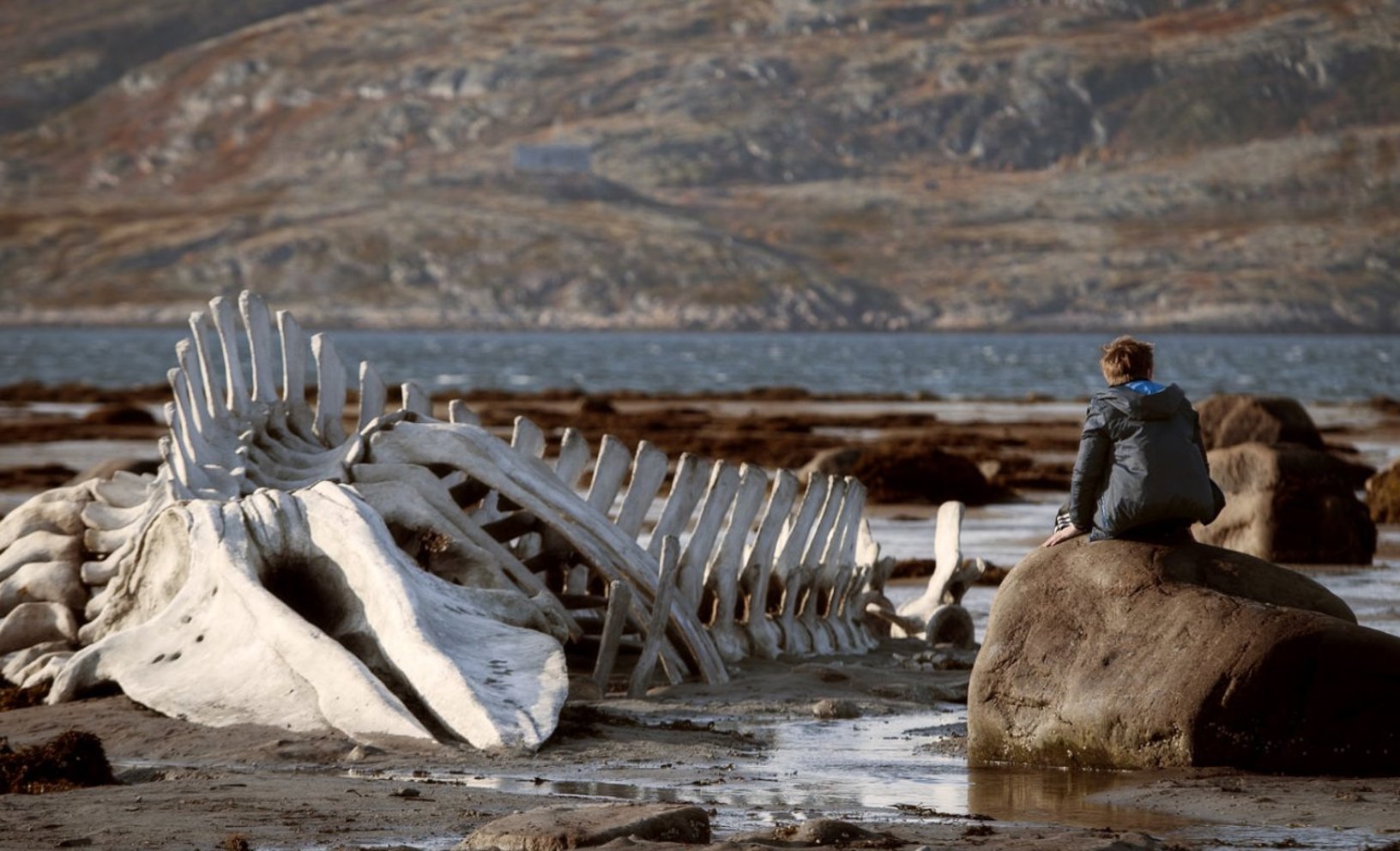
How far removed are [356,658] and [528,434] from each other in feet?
10.00

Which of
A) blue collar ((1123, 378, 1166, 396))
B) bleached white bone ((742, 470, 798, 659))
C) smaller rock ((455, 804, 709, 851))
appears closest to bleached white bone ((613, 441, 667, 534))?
bleached white bone ((742, 470, 798, 659))

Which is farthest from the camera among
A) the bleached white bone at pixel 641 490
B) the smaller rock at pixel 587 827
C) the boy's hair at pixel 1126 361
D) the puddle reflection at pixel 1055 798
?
the bleached white bone at pixel 641 490

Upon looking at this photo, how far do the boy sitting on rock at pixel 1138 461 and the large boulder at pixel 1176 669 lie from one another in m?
0.12

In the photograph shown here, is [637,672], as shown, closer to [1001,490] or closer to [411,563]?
[411,563]

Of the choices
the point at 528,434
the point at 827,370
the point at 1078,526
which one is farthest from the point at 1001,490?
the point at 827,370

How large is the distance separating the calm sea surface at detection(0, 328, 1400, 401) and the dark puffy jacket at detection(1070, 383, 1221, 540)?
6166 cm

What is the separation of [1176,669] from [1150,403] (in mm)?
1062

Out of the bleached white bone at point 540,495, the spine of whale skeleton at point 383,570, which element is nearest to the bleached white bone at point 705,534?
the spine of whale skeleton at point 383,570

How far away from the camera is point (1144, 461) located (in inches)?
333

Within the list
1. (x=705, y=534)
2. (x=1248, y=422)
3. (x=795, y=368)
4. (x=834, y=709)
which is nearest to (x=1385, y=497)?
(x=1248, y=422)

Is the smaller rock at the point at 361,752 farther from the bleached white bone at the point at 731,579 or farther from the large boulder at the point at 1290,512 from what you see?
the large boulder at the point at 1290,512

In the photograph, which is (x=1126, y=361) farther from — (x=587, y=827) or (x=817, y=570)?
(x=817, y=570)

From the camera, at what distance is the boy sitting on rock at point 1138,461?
27.7ft

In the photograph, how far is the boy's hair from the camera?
8555 mm
